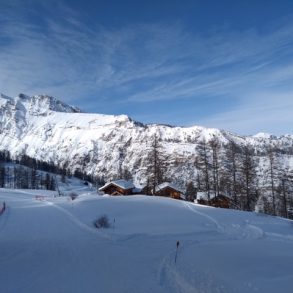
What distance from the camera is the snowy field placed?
44.8 feet

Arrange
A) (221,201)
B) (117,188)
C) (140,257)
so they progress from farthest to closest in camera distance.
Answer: (117,188)
(221,201)
(140,257)

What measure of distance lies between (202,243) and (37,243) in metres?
9.53

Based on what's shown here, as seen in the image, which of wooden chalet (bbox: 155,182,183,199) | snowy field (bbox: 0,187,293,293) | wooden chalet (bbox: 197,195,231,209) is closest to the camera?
snowy field (bbox: 0,187,293,293)

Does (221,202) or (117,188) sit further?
(117,188)

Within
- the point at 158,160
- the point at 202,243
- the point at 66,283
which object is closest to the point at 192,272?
the point at 66,283

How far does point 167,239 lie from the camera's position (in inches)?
965

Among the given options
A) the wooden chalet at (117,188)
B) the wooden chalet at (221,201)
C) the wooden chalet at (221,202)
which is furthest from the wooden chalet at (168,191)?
the wooden chalet at (221,202)

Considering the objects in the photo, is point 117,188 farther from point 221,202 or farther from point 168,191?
point 221,202

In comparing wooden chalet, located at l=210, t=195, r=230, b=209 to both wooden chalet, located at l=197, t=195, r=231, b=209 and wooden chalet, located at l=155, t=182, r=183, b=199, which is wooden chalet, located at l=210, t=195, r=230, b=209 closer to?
wooden chalet, located at l=197, t=195, r=231, b=209

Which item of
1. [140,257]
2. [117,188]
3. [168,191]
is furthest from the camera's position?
[117,188]

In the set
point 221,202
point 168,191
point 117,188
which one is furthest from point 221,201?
point 117,188

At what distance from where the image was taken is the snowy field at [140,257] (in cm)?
1364

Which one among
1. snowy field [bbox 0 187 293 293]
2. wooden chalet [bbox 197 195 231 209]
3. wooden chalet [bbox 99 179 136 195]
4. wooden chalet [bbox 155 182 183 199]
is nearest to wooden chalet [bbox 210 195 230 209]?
wooden chalet [bbox 197 195 231 209]

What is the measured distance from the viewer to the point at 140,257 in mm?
18453
